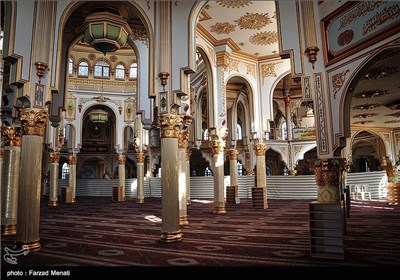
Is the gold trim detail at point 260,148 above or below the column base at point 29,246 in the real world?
above

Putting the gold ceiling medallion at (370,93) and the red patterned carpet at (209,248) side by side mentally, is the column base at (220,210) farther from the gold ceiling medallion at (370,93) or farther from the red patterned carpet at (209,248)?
the gold ceiling medallion at (370,93)

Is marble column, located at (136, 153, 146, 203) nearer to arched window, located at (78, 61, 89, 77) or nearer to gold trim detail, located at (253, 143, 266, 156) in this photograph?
arched window, located at (78, 61, 89, 77)

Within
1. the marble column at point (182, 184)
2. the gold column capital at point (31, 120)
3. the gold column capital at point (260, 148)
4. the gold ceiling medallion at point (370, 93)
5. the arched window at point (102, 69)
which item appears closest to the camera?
the gold column capital at point (31, 120)

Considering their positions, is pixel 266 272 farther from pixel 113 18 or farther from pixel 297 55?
pixel 113 18

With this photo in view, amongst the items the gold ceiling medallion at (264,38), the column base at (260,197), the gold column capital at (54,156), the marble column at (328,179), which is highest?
the gold ceiling medallion at (264,38)

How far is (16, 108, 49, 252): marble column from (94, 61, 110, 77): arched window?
42.5 ft

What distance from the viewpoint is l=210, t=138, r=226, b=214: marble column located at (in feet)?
35.1

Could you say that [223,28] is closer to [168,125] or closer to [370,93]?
[370,93]

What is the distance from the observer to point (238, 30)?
11.0 metres

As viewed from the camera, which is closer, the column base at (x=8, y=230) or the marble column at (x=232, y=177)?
the column base at (x=8, y=230)

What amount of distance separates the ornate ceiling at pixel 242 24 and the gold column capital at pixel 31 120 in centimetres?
578

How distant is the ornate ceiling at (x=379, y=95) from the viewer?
296 inches

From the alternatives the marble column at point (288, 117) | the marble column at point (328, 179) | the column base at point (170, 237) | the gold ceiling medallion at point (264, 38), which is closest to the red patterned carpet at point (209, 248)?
the column base at point (170, 237)

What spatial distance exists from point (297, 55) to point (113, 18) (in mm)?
3714
